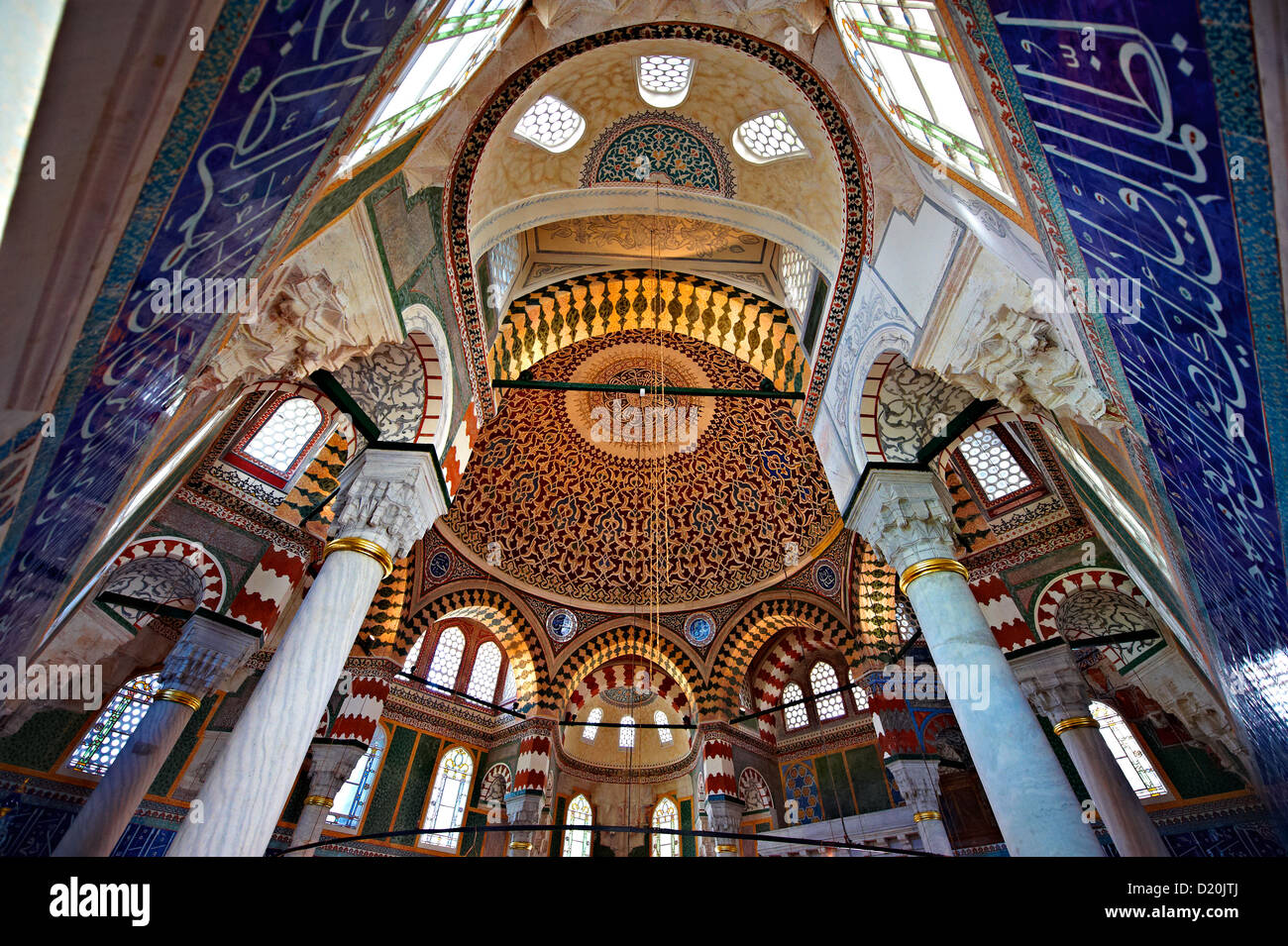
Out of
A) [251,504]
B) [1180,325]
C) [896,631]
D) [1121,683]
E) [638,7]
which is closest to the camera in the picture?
[1180,325]

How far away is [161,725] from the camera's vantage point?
22.6 feet

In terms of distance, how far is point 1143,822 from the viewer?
6.70 meters

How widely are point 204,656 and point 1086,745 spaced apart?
10.9 m

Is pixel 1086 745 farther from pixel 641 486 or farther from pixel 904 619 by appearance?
pixel 641 486

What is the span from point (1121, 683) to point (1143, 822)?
3312 millimetres

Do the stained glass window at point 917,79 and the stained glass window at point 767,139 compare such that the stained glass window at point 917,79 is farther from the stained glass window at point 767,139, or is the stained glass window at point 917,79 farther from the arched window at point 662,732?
the arched window at point 662,732

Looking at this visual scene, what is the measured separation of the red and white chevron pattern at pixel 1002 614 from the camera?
849 cm

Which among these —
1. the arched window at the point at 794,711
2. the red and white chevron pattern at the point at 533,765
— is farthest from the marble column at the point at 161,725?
the arched window at the point at 794,711

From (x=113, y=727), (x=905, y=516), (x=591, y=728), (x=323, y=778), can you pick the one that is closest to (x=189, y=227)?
(x=905, y=516)

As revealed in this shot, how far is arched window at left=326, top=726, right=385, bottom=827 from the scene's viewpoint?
35.6ft

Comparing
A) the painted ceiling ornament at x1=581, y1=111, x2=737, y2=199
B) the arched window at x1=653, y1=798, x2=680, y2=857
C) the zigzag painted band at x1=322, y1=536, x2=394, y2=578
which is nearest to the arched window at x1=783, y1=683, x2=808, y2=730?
the arched window at x1=653, y1=798, x2=680, y2=857
